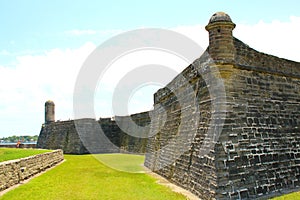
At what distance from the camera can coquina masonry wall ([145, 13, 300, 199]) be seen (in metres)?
7.51

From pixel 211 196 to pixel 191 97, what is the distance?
410 centimetres

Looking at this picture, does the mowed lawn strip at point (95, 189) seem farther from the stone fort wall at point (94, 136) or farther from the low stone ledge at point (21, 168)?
the stone fort wall at point (94, 136)

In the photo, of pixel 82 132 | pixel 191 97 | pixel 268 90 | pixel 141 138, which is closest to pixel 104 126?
pixel 82 132

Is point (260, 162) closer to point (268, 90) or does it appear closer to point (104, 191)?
point (268, 90)

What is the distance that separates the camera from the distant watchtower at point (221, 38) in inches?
326

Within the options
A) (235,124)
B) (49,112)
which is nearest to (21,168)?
(235,124)

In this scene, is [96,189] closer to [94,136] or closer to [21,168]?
[21,168]

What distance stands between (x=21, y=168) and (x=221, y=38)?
28.8ft

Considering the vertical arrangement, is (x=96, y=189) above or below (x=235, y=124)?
below

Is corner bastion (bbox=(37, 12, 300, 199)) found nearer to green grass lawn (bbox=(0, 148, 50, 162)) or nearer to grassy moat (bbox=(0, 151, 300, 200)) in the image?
grassy moat (bbox=(0, 151, 300, 200))

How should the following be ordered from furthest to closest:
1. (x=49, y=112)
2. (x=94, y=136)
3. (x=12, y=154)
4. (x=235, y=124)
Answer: (x=49, y=112) → (x=94, y=136) → (x=12, y=154) → (x=235, y=124)

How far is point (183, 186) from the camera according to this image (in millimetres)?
9320

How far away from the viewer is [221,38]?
8.29m

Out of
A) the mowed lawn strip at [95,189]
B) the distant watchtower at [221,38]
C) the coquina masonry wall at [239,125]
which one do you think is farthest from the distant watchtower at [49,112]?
the distant watchtower at [221,38]
